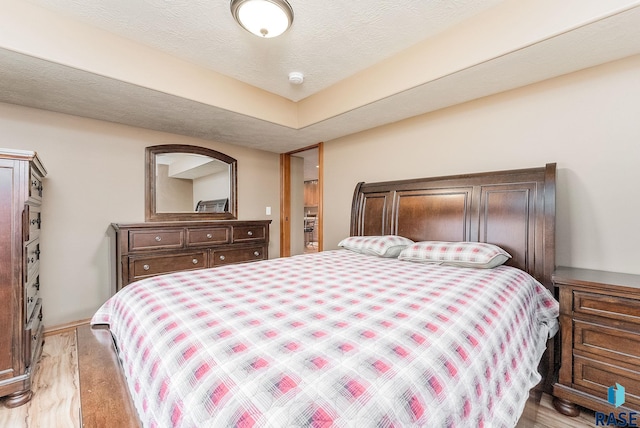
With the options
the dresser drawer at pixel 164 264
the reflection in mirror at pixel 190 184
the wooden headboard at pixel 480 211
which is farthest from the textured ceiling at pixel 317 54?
the dresser drawer at pixel 164 264

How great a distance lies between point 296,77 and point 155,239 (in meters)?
2.13

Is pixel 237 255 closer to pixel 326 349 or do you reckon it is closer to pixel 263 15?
pixel 263 15

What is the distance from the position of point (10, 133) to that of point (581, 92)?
4.68 meters

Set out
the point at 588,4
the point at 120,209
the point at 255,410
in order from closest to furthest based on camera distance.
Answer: the point at 255,410 → the point at 588,4 → the point at 120,209

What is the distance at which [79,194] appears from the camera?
288 cm

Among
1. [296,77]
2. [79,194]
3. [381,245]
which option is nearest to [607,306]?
[381,245]

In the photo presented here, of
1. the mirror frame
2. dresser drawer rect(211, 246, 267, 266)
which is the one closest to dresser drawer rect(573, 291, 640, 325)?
dresser drawer rect(211, 246, 267, 266)

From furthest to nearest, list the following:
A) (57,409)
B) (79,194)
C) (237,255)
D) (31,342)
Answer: (237,255) → (79,194) → (31,342) → (57,409)

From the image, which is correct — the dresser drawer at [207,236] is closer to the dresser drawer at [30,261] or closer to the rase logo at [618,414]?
the dresser drawer at [30,261]

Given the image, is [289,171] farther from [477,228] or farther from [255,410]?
[255,410]

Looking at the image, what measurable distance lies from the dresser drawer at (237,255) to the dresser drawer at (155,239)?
43 cm

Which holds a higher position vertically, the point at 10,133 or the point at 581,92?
the point at 581,92

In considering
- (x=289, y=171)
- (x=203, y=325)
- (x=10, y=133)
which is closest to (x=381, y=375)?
(x=203, y=325)

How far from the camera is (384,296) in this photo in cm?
134
